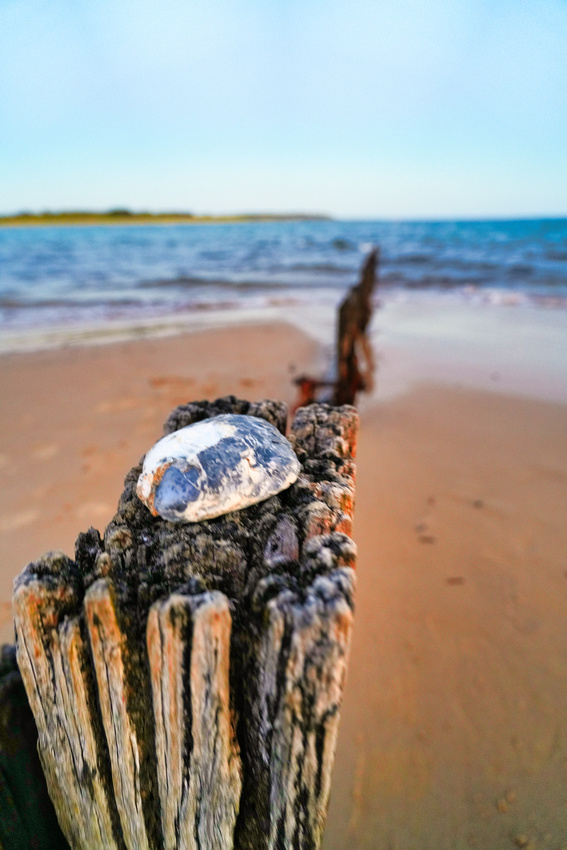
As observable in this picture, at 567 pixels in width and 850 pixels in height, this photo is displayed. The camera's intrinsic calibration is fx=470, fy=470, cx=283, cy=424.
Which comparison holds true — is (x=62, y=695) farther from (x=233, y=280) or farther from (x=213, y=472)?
(x=233, y=280)

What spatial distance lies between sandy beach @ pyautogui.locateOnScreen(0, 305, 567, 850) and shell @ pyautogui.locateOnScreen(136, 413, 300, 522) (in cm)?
176

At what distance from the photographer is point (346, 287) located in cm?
1647

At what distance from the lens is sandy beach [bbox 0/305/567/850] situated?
2137 mm

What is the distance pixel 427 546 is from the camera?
3625 mm

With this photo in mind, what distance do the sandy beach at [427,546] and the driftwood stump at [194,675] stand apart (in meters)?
1.33

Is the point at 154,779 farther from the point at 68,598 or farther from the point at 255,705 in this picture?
the point at 68,598

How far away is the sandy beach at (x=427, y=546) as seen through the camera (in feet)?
7.01

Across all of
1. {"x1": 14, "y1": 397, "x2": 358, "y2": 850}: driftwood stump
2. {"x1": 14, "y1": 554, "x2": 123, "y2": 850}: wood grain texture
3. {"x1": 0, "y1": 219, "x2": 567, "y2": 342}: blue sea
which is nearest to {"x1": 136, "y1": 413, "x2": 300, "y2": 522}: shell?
{"x1": 14, "y1": 397, "x2": 358, "y2": 850}: driftwood stump

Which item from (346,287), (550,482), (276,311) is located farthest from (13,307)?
(550,482)

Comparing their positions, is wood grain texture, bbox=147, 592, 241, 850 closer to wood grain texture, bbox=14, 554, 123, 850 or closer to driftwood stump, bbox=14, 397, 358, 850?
driftwood stump, bbox=14, 397, 358, 850

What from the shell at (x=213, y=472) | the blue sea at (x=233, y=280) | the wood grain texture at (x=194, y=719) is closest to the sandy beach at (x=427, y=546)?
the wood grain texture at (x=194, y=719)

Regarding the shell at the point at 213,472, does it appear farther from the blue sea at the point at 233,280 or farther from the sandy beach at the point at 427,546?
the blue sea at the point at 233,280

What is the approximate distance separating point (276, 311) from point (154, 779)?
12170 mm

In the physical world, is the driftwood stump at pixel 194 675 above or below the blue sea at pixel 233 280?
above
